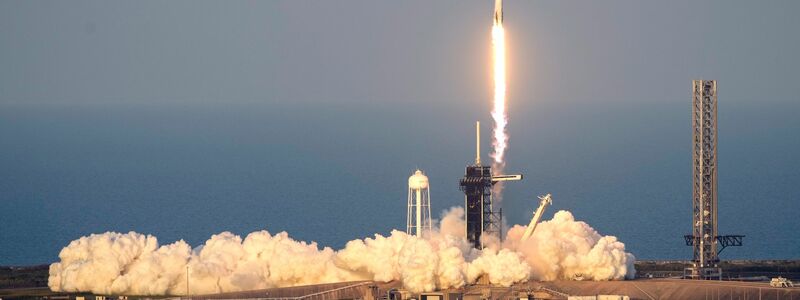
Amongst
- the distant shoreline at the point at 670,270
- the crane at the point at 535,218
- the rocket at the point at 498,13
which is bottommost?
the distant shoreline at the point at 670,270

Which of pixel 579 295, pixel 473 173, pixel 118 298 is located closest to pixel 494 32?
pixel 473 173

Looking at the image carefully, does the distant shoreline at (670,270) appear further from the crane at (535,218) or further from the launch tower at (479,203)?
the launch tower at (479,203)

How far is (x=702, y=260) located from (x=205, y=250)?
23.7 meters

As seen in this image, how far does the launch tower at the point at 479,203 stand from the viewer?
111m

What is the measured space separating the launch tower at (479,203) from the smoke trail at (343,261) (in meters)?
0.81

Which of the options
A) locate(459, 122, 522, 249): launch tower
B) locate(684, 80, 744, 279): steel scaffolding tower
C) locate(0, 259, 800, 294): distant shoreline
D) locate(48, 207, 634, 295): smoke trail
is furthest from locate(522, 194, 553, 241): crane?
locate(0, 259, 800, 294): distant shoreline

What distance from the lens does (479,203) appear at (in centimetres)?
11131

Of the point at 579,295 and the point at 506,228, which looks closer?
the point at 579,295

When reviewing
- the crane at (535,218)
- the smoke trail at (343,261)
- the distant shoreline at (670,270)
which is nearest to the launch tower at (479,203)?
the smoke trail at (343,261)

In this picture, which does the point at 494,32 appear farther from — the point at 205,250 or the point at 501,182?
the point at 205,250

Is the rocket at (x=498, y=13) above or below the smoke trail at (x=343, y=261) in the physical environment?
above

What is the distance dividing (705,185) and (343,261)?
18008 millimetres

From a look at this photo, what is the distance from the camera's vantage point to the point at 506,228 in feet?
374

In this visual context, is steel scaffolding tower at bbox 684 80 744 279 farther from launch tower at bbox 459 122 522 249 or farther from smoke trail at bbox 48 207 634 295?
launch tower at bbox 459 122 522 249
